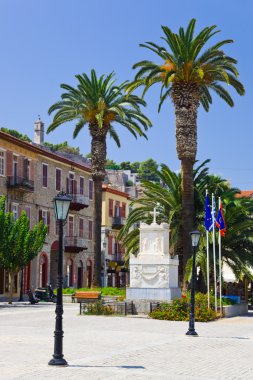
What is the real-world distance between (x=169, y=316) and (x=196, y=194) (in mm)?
12175

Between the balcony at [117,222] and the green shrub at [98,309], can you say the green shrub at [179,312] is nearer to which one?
the green shrub at [98,309]

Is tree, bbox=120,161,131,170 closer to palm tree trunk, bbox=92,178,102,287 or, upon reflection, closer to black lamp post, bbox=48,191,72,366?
palm tree trunk, bbox=92,178,102,287

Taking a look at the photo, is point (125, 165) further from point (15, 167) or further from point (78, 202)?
point (15, 167)

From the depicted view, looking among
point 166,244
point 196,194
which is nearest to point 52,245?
point 196,194

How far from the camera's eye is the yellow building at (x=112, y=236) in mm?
67562

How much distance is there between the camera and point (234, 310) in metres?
32.0

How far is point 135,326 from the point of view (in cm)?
2302

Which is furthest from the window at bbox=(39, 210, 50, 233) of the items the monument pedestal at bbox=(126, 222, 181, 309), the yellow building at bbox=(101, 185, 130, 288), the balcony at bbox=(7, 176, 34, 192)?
the monument pedestal at bbox=(126, 222, 181, 309)

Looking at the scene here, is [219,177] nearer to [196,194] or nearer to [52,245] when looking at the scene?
[196,194]

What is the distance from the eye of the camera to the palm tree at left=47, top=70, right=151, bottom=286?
44375 millimetres

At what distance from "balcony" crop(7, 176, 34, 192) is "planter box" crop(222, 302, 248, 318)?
71.9 feet

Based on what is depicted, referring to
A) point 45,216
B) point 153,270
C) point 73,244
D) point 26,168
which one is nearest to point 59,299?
point 153,270

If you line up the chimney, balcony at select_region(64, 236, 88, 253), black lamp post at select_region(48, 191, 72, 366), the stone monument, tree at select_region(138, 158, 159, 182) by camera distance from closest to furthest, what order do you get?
black lamp post at select_region(48, 191, 72, 366) < the stone monument < balcony at select_region(64, 236, 88, 253) < the chimney < tree at select_region(138, 158, 159, 182)

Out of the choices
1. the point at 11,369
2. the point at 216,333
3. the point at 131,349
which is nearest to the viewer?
the point at 11,369
